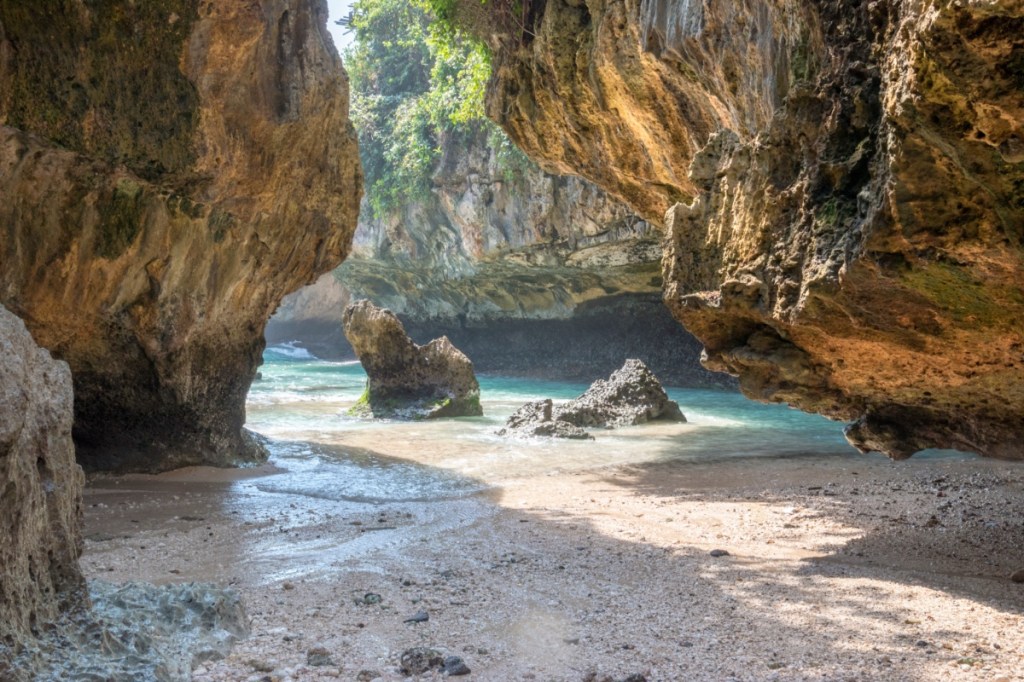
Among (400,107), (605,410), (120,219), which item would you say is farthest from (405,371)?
(400,107)

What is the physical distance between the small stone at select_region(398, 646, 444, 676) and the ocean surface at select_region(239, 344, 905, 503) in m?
3.84

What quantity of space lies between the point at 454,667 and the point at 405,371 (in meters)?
11.6

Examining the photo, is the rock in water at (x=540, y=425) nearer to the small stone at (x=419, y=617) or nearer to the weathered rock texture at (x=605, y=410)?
the weathered rock texture at (x=605, y=410)

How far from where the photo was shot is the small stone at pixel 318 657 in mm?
2910

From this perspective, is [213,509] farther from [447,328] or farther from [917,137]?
[447,328]

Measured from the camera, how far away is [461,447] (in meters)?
10.4

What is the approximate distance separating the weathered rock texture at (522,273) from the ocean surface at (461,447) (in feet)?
19.7

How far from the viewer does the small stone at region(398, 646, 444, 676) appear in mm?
2889

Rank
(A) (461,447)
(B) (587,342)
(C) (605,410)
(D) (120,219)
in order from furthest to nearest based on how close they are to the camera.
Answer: (B) (587,342)
(C) (605,410)
(A) (461,447)
(D) (120,219)

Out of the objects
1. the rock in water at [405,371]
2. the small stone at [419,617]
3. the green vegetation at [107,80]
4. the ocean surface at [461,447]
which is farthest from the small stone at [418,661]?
the rock in water at [405,371]

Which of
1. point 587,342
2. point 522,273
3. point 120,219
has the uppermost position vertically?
point 522,273

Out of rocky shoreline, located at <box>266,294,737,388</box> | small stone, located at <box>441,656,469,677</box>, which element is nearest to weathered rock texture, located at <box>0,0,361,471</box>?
small stone, located at <box>441,656,469,677</box>

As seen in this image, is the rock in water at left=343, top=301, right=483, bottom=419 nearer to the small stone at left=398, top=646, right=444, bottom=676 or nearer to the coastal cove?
the coastal cove

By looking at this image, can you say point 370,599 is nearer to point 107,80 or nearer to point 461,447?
point 107,80
